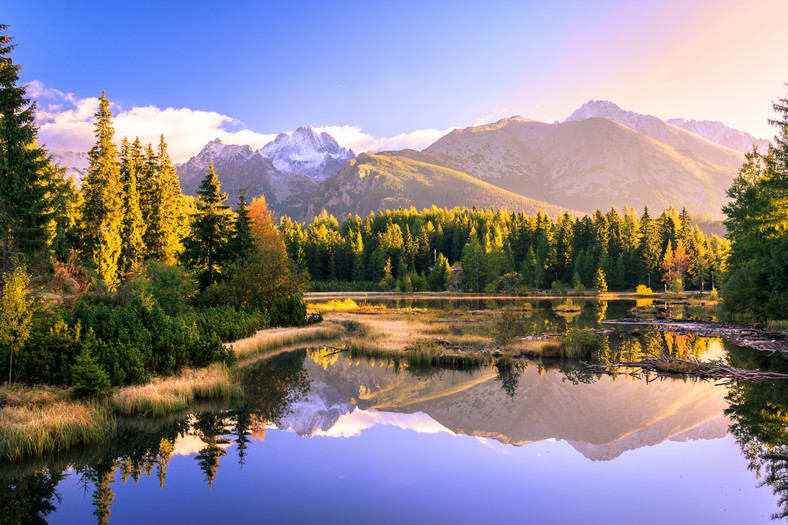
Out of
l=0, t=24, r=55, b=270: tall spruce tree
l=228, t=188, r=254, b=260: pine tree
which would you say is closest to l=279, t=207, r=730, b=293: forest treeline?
l=228, t=188, r=254, b=260: pine tree

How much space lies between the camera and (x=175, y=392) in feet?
59.2

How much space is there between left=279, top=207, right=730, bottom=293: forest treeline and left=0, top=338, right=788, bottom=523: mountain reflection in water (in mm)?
77493

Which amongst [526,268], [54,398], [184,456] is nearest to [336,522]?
[184,456]

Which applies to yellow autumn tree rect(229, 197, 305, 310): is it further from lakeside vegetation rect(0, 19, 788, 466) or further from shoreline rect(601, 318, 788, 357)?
shoreline rect(601, 318, 788, 357)

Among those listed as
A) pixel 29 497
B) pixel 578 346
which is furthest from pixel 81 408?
pixel 578 346

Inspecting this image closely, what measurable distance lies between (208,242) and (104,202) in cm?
1004

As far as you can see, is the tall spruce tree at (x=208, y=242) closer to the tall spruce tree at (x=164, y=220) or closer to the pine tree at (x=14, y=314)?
the tall spruce tree at (x=164, y=220)

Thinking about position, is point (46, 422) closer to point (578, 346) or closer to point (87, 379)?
point (87, 379)

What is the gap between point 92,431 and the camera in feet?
46.0

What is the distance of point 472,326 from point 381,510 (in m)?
32.2

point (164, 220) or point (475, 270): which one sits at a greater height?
point (164, 220)

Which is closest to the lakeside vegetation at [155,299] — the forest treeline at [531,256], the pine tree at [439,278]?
the forest treeline at [531,256]

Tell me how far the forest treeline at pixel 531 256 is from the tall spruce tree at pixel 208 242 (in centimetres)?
6503

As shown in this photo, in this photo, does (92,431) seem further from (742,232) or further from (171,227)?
(742,232)
